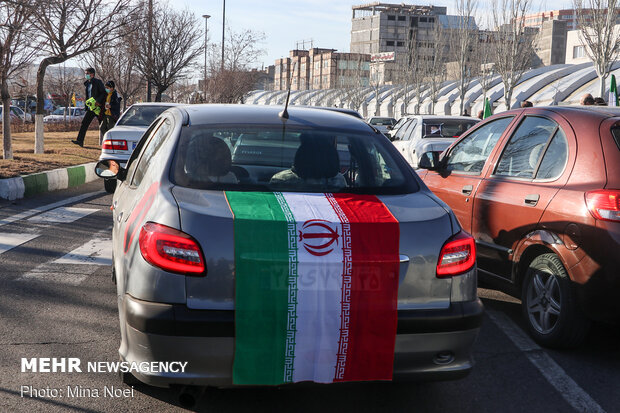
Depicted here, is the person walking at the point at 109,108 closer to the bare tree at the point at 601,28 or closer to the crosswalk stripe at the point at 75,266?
the crosswalk stripe at the point at 75,266

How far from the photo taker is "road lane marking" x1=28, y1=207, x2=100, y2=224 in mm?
9445

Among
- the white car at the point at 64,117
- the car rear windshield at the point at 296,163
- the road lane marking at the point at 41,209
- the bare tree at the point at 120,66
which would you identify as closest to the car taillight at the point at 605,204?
the car rear windshield at the point at 296,163

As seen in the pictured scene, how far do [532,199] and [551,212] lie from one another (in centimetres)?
27

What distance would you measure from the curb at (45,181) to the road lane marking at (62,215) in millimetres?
1298

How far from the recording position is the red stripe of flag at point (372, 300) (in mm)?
3129

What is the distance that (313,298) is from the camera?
3088mm

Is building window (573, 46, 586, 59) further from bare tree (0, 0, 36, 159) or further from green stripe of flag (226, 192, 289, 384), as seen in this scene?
green stripe of flag (226, 192, 289, 384)

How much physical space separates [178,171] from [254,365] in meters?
1.10

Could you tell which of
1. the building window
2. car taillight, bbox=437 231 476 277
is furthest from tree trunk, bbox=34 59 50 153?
the building window

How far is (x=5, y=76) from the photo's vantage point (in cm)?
1591

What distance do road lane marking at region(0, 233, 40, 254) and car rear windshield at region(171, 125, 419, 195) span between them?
4186 mm

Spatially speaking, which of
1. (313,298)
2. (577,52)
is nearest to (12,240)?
(313,298)

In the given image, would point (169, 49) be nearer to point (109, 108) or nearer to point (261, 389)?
point (109, 108)

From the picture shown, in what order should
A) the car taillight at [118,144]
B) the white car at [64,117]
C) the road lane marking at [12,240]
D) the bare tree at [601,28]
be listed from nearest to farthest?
1. the road lane marking at [12,240]
2. the car taillight at [118,144]
3. the bare tree at [601,28]
4. the white car at [64,117]
